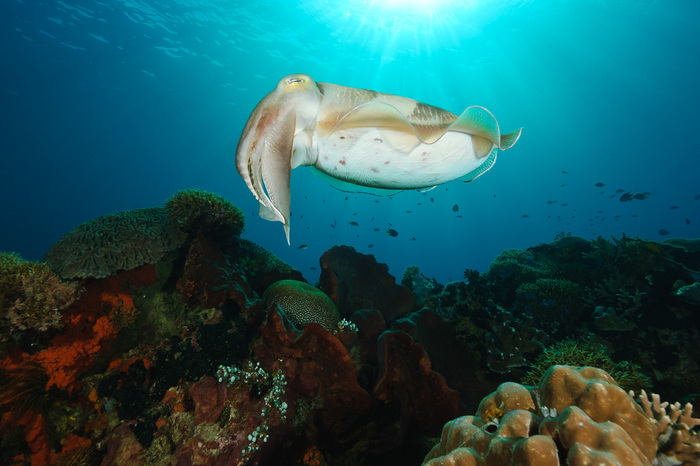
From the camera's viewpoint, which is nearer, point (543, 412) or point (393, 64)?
point (543, 412)

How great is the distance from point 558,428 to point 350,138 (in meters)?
2.30

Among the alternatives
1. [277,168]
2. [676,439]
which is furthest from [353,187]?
[676,439]

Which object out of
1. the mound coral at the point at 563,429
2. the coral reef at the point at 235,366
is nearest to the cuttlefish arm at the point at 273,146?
the mound coral at the point at 563,429

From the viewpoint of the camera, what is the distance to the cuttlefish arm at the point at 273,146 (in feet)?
5.54

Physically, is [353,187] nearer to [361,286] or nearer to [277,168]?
[277,168]

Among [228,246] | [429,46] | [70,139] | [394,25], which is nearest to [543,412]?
[228,246]

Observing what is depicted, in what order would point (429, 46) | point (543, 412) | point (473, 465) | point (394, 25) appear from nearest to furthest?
1. point (473, 465)
2. point (543, 412)
3. point (394, 25)
4. point (429, 46)

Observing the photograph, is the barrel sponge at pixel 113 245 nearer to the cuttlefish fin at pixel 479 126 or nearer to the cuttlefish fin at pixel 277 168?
the cuttlefish fin at pixel 277 168

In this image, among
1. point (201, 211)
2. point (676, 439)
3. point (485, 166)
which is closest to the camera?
point (676, 439)

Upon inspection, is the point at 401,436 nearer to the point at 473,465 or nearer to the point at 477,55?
the point at 473,465

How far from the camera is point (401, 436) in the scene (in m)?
3.35

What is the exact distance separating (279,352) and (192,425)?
4.31ft

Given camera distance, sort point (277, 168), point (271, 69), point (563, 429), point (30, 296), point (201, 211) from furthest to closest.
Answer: point (271, 69) < point (201, 211) < point (30, 296) < point (277, 168) < point (563, 429)

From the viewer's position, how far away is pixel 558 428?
5.03 ft
